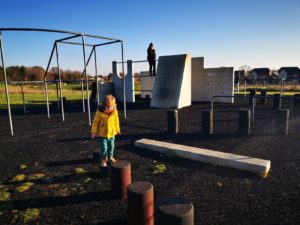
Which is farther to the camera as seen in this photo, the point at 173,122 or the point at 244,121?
the point at 173,122

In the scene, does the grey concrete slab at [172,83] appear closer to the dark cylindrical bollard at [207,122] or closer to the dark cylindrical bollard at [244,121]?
the dark cylindrical bollard at [207,122]

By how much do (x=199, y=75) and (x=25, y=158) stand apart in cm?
1219

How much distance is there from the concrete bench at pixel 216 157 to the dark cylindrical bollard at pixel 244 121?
7.90 feet

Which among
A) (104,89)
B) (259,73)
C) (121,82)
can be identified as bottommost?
(104,89)

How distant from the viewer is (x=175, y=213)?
207cm

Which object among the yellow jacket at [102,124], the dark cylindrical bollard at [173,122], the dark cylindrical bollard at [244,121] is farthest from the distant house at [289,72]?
the yellow jacket at [102,124]

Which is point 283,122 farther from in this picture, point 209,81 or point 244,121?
point 209,81

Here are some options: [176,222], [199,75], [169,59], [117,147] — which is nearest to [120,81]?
[169,59]

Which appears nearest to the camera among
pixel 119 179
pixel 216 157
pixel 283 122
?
pixel 119 179

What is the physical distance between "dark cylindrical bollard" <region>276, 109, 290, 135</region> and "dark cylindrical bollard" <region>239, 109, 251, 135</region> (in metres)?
0.88

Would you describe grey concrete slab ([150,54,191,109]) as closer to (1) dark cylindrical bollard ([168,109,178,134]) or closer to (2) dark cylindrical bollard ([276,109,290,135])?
(1) dark cylindrical bollard ([168,109,178,134])

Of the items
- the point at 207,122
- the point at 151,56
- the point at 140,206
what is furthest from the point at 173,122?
the point at 151,56

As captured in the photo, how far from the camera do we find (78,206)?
9.88ft

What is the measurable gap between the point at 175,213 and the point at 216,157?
8.06 ft
